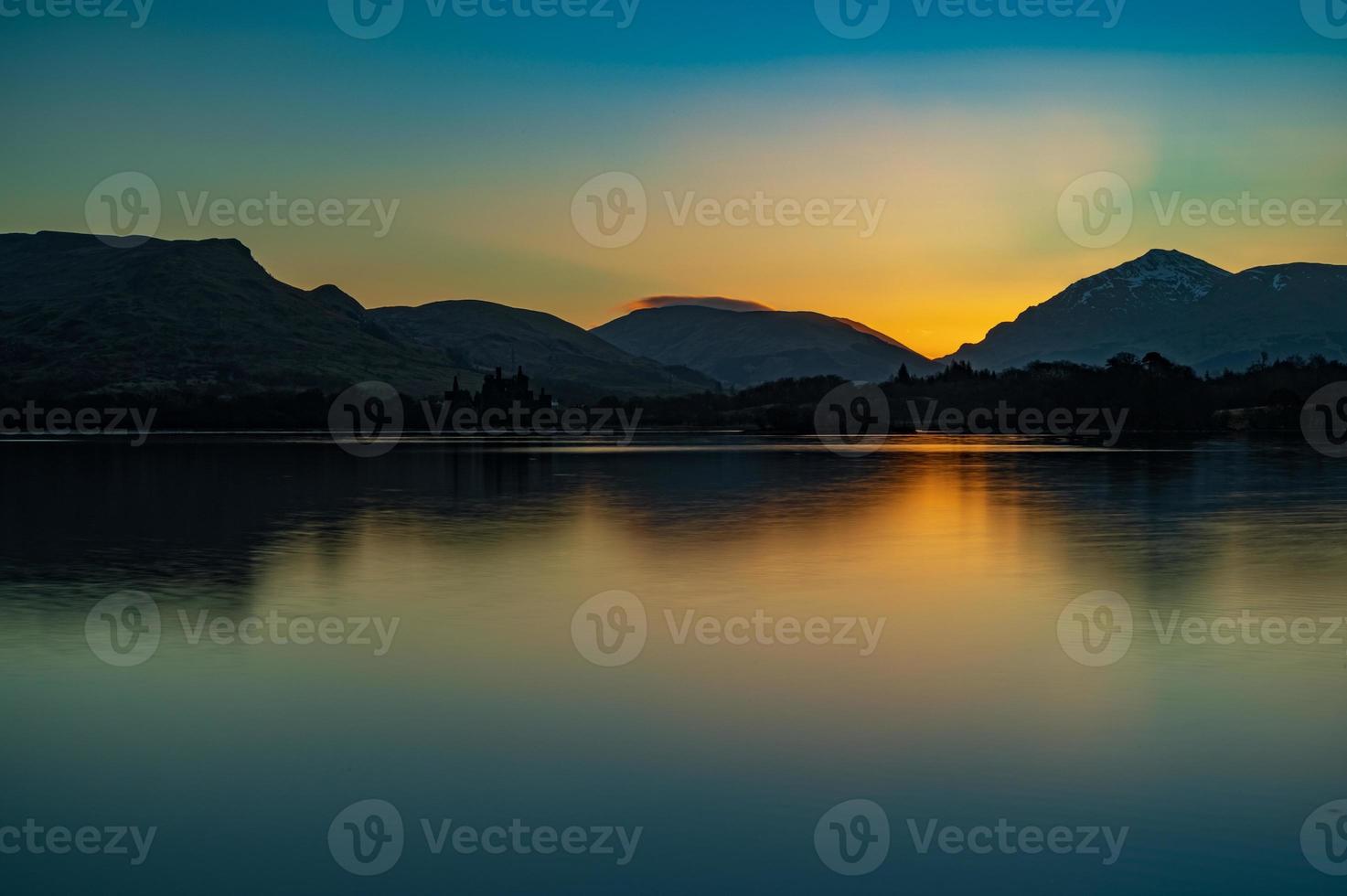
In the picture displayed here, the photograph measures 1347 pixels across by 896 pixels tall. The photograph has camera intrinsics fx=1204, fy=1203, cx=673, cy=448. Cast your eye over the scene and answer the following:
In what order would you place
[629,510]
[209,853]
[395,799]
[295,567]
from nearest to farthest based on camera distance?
[209,853] < [395,799] < [295,567] < [629,510]

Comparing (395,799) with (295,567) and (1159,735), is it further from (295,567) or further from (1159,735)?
(295,567)

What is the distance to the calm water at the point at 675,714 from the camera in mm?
11852

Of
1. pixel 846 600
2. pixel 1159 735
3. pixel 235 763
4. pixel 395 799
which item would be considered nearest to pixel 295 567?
pixel 846 600

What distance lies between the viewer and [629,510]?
5216 centimetres

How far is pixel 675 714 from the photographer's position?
17.2 metres

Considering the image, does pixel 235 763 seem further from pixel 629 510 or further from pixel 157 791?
pixel 629 510

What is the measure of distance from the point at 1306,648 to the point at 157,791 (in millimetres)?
18994

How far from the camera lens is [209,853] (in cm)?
1191

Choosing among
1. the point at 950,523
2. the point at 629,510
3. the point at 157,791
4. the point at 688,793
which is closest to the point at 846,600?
the point at 688,793

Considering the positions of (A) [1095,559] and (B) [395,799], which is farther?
(A) [1095,559]

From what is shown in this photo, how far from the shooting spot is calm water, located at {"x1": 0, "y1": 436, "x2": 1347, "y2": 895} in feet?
38.9

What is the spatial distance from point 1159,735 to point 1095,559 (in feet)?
63.7

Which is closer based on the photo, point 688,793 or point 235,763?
point 688,793

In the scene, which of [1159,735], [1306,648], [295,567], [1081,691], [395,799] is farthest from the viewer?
Result: [295,567]
